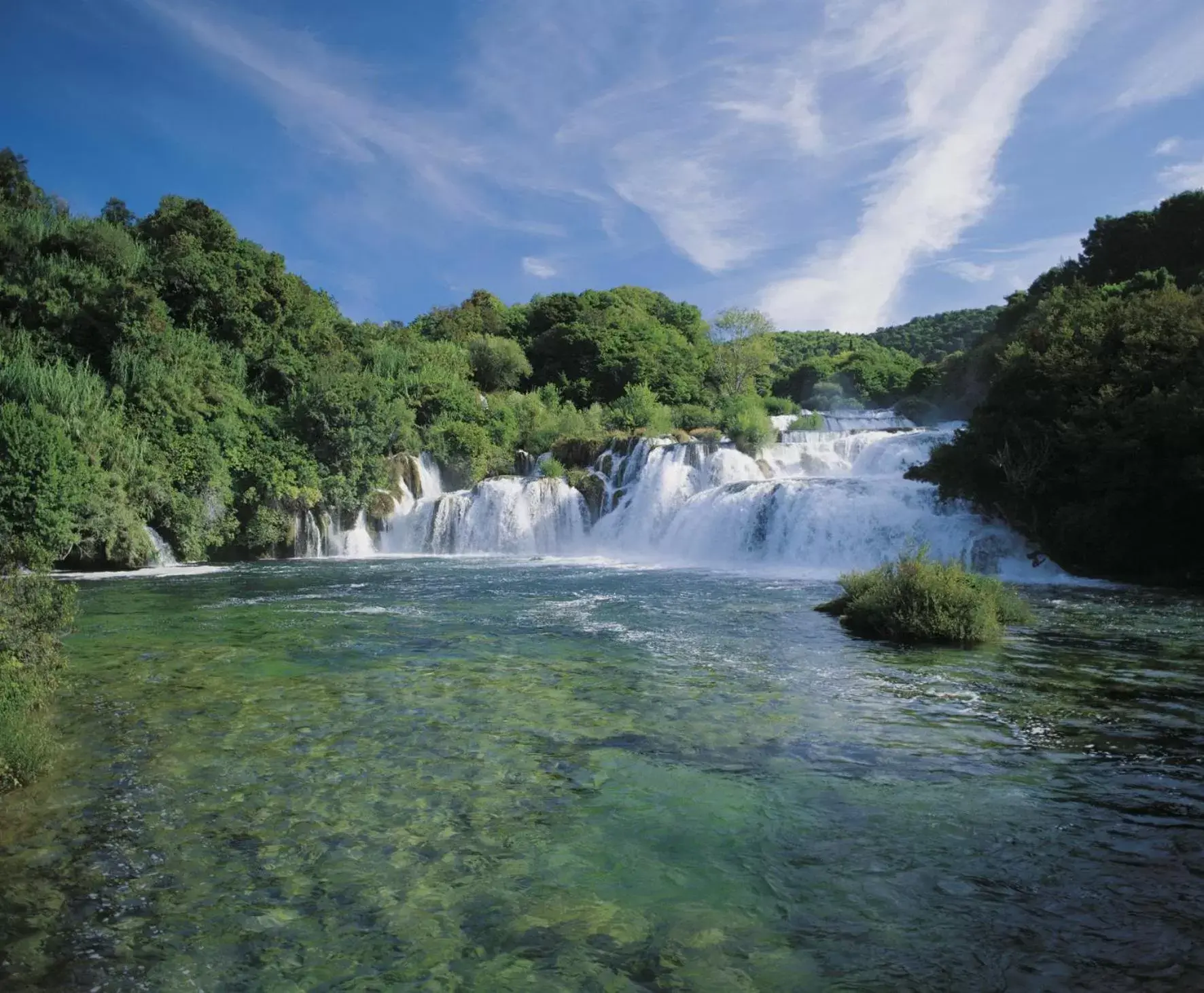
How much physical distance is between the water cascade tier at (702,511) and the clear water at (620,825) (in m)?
12.3

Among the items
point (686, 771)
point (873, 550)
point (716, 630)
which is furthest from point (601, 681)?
point (873, 550)

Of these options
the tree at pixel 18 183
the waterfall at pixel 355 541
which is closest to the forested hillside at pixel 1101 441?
the waterfall at pixel 355 541

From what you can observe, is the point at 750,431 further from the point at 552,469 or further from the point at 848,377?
the point at 848,377

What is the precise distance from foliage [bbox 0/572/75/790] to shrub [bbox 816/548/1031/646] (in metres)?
9.89

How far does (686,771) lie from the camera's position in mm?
5863

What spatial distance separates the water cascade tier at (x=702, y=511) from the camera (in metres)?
22.1

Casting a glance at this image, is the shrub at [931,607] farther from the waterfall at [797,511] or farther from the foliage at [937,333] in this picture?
the foliage at [937,333]

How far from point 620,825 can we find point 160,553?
26.2 m

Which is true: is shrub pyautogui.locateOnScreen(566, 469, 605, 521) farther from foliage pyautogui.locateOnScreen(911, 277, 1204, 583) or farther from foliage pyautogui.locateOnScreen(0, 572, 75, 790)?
foliage pyautogui.locateOnScreen(0, 572, 75, 790)

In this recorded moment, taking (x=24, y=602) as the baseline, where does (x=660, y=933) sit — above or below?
below

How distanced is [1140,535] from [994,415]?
4.40 metres

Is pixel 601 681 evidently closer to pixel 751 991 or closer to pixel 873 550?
pixel 751 991

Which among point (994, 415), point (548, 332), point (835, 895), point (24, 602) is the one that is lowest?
point (835, 895)

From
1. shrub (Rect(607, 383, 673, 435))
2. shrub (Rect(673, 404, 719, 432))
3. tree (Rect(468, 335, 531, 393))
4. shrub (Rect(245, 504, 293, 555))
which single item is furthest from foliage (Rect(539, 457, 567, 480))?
tree (Rect(468, 335, 531, 393))
